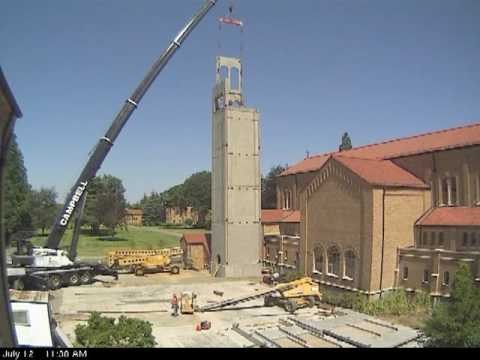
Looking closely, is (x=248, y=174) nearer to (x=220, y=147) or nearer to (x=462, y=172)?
(x=220, y=147)

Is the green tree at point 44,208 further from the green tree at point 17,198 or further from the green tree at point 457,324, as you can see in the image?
the green tree at point 457,324

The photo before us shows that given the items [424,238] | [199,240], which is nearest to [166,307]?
[424,238]

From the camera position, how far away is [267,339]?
581 inches

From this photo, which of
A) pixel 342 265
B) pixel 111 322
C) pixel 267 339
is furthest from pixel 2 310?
pixel 342 265

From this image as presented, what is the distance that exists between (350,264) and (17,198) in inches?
603

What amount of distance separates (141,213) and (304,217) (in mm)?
54837

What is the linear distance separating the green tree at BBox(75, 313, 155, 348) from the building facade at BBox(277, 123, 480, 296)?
41.5ft

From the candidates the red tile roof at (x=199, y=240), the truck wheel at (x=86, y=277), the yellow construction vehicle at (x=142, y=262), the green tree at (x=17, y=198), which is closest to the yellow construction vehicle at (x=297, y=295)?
the truck wheel at (x=86, y=277)

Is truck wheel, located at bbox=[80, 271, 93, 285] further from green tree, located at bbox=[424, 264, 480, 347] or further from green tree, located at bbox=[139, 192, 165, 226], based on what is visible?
green tree, located at bbox=[139, 192, 165, 226]

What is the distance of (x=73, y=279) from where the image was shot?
24.9 m

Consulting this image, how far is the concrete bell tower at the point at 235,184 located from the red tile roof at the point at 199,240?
317 centimetres

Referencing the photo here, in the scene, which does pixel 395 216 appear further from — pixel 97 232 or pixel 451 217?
pixel 97 232

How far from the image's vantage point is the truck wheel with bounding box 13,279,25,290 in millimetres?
22750

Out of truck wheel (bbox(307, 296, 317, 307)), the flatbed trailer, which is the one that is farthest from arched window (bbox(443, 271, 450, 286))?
the flatbed trailer
